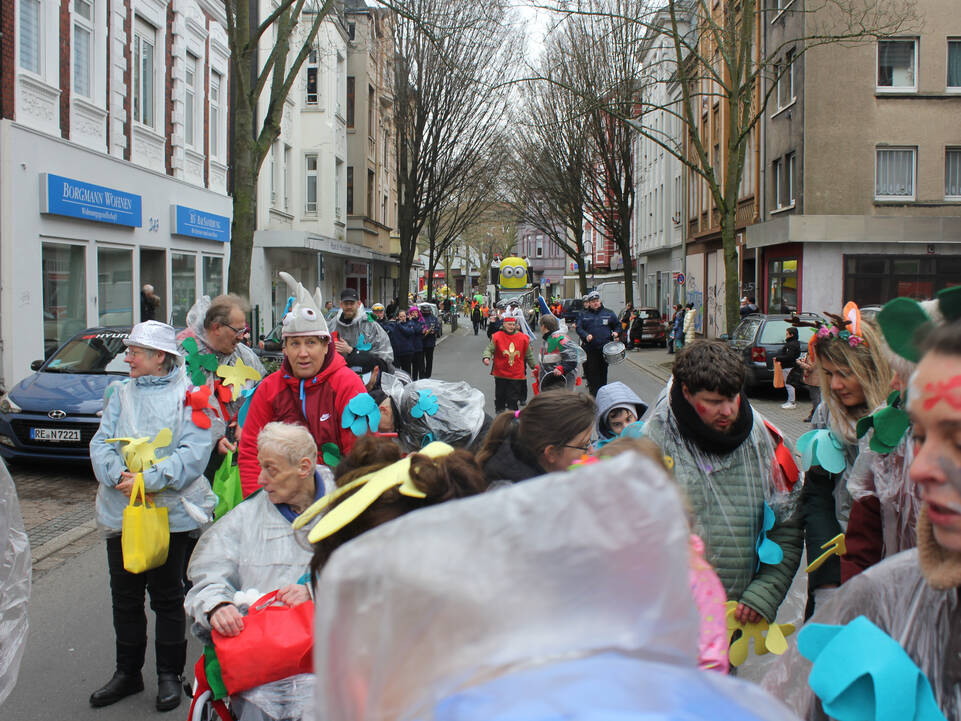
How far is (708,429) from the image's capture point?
2.96 metres

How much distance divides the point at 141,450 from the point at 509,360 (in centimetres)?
903

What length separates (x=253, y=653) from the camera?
2678 mm

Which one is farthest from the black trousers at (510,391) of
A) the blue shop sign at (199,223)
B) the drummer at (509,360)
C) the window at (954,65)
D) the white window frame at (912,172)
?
the window at (954,65)

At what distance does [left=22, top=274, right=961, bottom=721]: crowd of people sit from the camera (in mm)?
870

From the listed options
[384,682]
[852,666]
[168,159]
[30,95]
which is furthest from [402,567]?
[168,159]

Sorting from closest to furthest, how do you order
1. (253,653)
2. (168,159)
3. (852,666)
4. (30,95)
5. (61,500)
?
(852,666), (253,653), (61,500), (30,95), (168,159)

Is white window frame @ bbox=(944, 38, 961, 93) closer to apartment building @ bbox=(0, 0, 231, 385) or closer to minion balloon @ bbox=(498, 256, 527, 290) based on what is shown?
apartment building @ bbox=(0, 0, 231, 385)

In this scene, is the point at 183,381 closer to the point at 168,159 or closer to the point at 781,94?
the point at 168,159

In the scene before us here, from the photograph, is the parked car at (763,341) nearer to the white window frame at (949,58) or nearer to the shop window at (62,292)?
the shop window at (62,292)

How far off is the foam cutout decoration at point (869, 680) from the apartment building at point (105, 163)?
47.6 feet

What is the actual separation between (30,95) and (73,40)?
1.98 meters

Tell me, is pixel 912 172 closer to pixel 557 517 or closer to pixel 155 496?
pixel 155 496

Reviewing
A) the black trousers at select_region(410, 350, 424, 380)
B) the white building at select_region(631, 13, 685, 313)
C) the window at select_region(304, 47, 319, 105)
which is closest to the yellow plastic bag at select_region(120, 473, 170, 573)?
the black trousers at select_region(410, 350, 424, 380)

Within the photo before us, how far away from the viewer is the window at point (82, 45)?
16.1 meters
